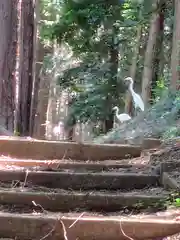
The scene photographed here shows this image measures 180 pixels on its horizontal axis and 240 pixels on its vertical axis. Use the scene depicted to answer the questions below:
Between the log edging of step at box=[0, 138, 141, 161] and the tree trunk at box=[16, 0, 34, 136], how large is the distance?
373 cm

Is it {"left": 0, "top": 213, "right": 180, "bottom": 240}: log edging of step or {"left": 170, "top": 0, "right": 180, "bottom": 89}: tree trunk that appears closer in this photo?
{"left": 0, "top": 213, "right": 180, "bottom": 240}: log edging of step

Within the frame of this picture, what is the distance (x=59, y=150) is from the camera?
5145mm

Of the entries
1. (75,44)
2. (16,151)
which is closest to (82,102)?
(75,44)

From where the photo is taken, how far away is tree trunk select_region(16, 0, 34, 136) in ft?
29.5

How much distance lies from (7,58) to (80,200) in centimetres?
479

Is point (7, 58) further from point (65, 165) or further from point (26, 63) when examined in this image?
point (65, 165)

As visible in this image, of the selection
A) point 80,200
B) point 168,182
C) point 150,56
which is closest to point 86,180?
point 80,200

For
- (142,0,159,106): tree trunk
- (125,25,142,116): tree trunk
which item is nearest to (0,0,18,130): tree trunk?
(142,0,159,106): tree trunk

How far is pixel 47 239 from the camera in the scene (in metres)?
2.90

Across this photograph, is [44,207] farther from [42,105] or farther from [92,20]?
[42,105]

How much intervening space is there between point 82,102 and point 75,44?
191cm

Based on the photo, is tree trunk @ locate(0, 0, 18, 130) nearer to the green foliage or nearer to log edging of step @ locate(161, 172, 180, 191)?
log edging of step @ locate(161, 172, 180, 191)

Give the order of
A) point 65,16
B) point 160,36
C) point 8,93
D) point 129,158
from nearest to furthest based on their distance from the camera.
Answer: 1. point 129,158
2. point 8,93
3. point 65,16
4. point 160,36

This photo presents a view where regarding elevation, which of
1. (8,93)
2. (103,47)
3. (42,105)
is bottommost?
(42,105)
